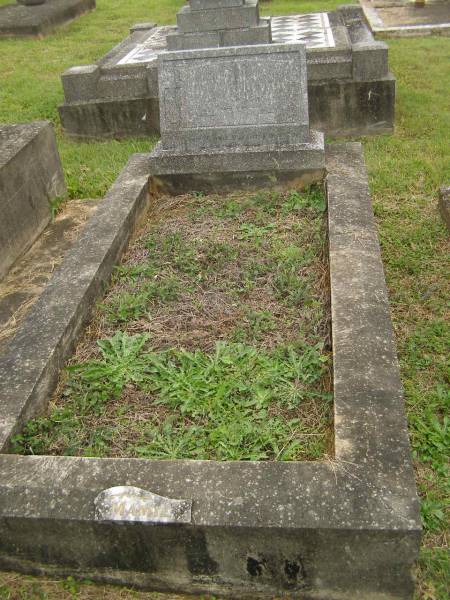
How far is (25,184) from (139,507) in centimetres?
343

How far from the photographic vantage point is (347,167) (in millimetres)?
4375

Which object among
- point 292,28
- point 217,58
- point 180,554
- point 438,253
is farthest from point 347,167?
point 292,28

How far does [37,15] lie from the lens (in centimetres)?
1266

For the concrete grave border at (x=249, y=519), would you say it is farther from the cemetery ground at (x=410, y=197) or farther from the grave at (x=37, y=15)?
the grave at (x=37, y=15)

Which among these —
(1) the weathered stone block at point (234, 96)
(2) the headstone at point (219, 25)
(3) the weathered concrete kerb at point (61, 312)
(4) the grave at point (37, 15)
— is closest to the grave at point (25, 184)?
(3) the weathered concrete kerb at point (61, 312)

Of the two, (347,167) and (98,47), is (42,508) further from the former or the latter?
(98,47)

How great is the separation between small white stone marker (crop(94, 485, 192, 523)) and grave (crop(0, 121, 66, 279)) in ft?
8.99

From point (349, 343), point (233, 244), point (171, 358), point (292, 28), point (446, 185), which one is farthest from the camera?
point (292, 28)

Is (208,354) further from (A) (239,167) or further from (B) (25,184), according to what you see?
(B) (25,184)

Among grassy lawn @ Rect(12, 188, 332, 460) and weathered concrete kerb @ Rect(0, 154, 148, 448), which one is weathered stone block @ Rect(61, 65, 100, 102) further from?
grassy lawn @ Rect(12, 188, 332, 460)

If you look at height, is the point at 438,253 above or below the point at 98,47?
below

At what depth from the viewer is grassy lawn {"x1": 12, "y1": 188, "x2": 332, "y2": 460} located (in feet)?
8.04

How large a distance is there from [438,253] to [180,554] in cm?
310

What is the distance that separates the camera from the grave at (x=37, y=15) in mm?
12328
